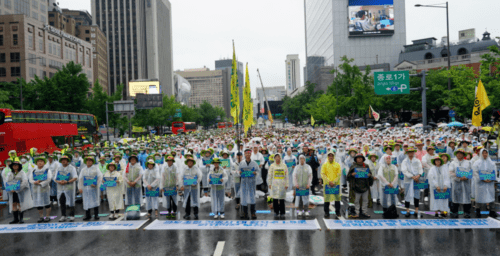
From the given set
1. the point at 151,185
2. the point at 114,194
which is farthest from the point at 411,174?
the point at 114,194

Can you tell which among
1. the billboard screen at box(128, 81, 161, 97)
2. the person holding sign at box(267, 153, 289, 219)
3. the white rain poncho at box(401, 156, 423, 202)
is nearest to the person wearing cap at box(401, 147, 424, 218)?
the white rain poncho at box(401, 156, 423, 202)

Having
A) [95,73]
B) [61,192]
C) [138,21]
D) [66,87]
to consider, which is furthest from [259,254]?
[138,21]

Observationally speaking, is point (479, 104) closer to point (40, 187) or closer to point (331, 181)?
point (331, 181)

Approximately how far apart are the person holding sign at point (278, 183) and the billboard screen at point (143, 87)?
6708 centimetres

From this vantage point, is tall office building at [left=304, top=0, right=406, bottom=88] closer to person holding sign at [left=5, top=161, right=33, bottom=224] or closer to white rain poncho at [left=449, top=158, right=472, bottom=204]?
white rain poncho at [left=449, top=158, right=472, bottom=204]

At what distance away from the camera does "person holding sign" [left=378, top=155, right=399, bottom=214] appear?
30.0ft

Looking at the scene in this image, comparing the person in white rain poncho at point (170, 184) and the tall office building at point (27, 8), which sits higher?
the tall office building at point (27, 8)

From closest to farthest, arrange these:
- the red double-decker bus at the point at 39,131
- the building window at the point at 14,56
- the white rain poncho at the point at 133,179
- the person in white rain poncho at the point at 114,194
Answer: the person in white rain poncho at the point at 114,194
the white rain poncho at the point at 133,179
the red double-decker bus at the point at 39,131
the building window at the point at 14,56

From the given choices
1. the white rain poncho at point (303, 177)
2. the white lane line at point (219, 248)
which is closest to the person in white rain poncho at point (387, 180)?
the white rain poncho at point (303, 177)

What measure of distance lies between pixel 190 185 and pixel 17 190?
4.47 meters

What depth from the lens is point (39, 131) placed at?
69.9 ft

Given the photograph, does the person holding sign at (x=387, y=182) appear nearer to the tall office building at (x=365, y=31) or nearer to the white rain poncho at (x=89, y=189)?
the white rain poncho at (x=89, y=189)

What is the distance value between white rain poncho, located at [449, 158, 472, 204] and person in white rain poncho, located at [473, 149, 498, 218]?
210 mm

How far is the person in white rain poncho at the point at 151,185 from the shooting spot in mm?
9804
